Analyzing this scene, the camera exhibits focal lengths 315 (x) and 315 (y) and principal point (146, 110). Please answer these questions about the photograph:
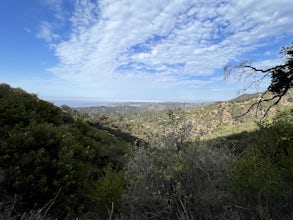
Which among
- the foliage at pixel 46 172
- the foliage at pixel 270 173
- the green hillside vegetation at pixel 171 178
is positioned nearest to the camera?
the foliage at pixel 270 173

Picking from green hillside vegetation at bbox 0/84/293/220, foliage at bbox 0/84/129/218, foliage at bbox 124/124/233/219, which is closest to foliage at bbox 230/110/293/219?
green hillside vegetation at bbox 0/84/293/220

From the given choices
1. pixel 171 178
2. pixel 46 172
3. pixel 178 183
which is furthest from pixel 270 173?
pixel 46 172

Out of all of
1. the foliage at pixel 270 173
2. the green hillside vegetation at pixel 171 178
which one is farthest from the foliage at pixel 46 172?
the foliage at pixel 270 173

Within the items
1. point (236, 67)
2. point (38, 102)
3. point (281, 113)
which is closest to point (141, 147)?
point (281, 113)

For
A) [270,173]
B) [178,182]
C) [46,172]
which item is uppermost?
[270,173]

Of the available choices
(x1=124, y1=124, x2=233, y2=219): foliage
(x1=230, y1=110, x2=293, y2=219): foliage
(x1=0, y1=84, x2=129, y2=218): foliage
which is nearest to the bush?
(x1=124, y1=124, x2=233, y2=219): foliage

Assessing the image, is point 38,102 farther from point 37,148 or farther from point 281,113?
point 281,113

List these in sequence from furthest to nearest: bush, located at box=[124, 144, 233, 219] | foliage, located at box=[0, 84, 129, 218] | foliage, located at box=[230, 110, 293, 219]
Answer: foliage, located at box=[0, 84, 129, 218], bush, located at box=[124, 144, 233, 219], foliage, located at box=[230, 110, 293, 219]

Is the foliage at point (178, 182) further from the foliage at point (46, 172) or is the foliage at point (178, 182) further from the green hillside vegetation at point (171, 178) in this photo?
the foliage at point (46, 172)

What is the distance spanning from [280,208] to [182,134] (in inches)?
75.4

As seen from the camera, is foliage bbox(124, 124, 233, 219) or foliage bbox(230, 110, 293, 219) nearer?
foliage bbox(230, 110, 293, 219)

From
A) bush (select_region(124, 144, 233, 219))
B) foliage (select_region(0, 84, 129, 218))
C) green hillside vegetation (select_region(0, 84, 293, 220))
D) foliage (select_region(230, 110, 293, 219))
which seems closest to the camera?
foliage (select_region(230, 110, 293, 219))

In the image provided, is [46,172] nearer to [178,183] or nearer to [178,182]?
[178,182]

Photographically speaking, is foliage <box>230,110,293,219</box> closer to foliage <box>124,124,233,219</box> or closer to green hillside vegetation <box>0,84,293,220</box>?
green hillside vegetation <box>0,84,293,220</box>
